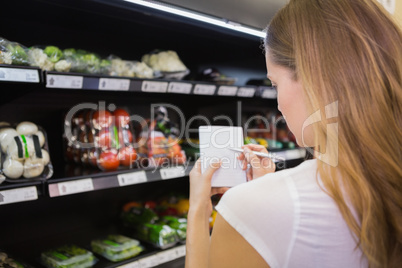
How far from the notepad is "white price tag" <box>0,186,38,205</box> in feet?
2.22

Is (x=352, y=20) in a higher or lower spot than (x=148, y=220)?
higher

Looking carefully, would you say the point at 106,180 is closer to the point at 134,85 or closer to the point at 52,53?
the point at 134,85

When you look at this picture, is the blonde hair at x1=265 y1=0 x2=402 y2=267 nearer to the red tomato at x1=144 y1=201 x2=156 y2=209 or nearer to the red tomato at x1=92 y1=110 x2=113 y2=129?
the red tomato at x1=92 y1=110 x2=113 y2=129

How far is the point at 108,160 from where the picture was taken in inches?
67.2

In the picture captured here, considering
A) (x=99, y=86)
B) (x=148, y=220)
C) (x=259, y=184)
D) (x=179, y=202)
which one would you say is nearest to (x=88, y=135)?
(x=99, y=86)

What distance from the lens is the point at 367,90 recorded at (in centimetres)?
72

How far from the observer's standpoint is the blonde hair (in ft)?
2.29

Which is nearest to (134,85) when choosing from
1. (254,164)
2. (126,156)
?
(126,156)

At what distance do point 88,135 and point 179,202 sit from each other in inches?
32.2

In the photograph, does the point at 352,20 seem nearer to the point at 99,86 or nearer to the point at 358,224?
the point at 358,224

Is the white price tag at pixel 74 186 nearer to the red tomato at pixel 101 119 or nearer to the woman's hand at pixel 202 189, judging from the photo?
the red tomato at pixel 101 119

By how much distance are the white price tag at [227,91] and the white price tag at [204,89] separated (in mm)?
57

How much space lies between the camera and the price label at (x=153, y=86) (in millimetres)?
1682

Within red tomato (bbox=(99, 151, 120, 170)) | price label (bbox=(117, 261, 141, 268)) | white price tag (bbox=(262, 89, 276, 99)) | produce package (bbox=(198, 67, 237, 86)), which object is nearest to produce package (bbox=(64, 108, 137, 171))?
red tomato (bbox=(99, 151, 120, 170))
